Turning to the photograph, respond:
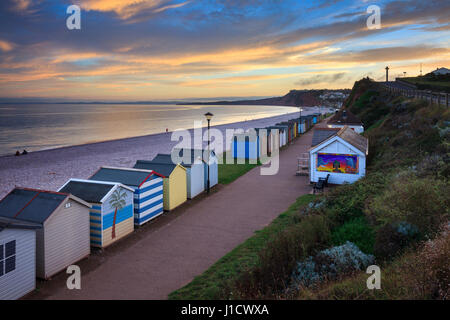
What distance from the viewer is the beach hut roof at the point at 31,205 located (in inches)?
340

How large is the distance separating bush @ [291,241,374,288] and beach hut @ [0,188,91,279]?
620 centimetres

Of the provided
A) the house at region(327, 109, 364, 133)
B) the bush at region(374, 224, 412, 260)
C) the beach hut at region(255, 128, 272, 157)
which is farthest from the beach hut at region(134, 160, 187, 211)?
the house at region(327, 109, 364, 133)

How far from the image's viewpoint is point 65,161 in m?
32.4

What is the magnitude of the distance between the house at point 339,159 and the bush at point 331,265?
11616mm

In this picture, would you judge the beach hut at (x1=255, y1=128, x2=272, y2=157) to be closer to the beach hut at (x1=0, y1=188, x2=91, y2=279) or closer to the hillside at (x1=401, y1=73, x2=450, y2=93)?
the beach hut at (x1=0, y1=188, x2=91, y2=279)

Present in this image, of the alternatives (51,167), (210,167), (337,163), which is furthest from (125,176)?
(51,167)

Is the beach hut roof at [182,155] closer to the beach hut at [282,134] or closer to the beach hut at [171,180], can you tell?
the beach hut at [171,180]

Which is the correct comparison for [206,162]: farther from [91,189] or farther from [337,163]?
[91,189]

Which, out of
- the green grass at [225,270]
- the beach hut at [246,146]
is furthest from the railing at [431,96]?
the green grass at [225,270]

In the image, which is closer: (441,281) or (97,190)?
(441,281)

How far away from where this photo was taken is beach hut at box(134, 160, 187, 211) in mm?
14094

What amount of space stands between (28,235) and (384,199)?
8.85 m
